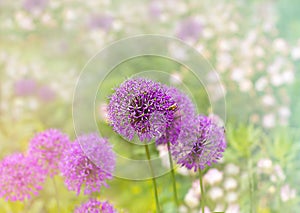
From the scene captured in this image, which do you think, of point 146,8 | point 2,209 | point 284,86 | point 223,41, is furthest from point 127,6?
point 2,209

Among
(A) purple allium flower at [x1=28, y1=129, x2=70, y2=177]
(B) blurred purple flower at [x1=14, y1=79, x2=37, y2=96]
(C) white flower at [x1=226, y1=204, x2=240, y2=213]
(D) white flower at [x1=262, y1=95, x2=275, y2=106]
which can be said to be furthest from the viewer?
(B) blurred purple flower at [x1=14, y1=79, x2=37, y2=96]

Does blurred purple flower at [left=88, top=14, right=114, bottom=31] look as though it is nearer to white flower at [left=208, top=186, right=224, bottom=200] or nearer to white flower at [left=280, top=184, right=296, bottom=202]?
white flower at [left=208, top=186, right=224, bottom=200]

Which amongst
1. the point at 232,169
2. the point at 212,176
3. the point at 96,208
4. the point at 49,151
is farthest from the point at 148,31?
the point at 96,208

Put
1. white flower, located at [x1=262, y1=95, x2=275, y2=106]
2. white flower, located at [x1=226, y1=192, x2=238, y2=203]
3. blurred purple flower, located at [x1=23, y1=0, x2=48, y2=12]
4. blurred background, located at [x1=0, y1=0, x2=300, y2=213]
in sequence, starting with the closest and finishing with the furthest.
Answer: white flower, located at [x1=226, y1=192, x2=238, y2=203]
blurred background, located at [x1=0, y1=0, x2=300, y2=213]
white flower, located at [x1=262, y1=95, x2=275, y2=106]
blurred purple flower, located at [x1=23, y1=0, x2=48, y2=12]

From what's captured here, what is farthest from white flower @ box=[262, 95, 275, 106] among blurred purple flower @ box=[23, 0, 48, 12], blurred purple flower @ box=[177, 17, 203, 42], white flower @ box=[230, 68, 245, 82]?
blurred purple flower @ box=[23, 0, 48, 12]

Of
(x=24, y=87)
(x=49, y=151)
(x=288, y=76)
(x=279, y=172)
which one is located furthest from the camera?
(x=24, y=87)

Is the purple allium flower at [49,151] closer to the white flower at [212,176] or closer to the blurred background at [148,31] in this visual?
the white flower at [212,176]

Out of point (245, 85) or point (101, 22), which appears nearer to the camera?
point (245, 85)

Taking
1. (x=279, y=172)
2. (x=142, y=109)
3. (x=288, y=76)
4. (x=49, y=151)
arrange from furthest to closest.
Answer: (x=288, y=76)
(x=279, y=172)
(x=49, y=151)
(x=142, y=109)

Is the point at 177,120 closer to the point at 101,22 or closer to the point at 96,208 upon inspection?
the point at 96,208
